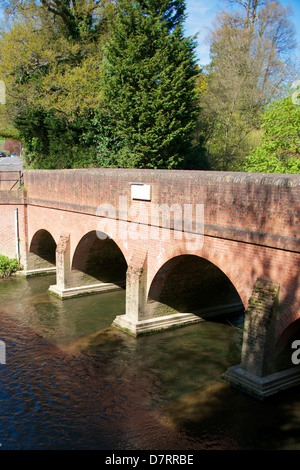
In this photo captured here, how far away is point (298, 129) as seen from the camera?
47.9ft

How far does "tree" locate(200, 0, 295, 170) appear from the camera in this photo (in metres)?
25.2

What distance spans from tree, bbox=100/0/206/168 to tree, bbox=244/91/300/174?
228 inches

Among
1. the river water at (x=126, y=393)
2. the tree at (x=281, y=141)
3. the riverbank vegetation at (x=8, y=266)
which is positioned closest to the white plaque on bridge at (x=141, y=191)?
the river water at (x=126, y=393)

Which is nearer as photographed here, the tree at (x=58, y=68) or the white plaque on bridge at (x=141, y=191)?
the white plaque on bridge at (x=141, y=191)

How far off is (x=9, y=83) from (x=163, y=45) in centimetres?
924

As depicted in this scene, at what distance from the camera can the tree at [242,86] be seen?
25.2 m

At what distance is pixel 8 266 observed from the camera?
706 inches

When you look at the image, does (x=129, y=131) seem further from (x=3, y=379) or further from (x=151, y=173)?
(x=3, y=379)

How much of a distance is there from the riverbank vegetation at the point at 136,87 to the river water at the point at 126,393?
26.3ft

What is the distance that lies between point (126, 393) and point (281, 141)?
34.7 ft

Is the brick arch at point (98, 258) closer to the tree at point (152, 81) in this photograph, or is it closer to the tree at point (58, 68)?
the tree at point (152, 81)

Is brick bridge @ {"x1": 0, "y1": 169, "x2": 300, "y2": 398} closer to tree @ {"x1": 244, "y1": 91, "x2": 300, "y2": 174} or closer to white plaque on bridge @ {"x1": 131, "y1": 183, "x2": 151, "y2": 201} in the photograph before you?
white plaque on bridge @ {"x1": 131, "y1": 183, "x2": 151, "y2": 201}

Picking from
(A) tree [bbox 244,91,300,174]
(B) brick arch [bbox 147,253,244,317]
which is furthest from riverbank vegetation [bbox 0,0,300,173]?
(B) brick arch [bbox 147,253,244,317]

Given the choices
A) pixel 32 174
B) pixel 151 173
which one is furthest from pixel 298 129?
pixel 32 174
